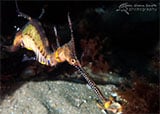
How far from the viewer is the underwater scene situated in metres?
4.73

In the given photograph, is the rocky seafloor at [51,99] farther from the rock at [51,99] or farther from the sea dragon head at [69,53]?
the sea dragon head at [69,53]

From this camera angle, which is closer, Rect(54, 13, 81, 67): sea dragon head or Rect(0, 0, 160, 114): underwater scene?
Rect(54, 13, 81, 67): sea dragon head

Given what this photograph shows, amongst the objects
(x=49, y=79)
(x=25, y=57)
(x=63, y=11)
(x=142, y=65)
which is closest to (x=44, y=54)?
(x=25, y=57)

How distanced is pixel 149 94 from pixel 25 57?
2351mm

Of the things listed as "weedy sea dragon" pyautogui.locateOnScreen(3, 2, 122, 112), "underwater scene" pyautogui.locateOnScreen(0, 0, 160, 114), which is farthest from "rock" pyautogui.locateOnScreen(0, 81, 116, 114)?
"weedy sea dragon" pyautogui.locateOnScreen(3, 2, 122, 112)

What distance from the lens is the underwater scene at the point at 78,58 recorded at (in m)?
4.73

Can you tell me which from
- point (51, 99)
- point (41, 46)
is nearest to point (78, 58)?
point (51, 99)

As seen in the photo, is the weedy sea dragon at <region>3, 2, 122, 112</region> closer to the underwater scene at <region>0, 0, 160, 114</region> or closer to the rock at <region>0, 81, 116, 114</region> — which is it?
the underwater scene at <region>0, 0, 160, 114</region>

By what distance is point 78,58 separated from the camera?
6055mm

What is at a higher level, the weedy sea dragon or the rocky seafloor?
the weedy sea dragon

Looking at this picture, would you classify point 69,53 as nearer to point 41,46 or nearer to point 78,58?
point 41,46

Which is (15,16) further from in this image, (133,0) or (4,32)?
(133,0)

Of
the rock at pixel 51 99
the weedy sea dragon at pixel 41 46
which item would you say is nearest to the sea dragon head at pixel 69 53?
the weedy sea dragon at pixel 41 46

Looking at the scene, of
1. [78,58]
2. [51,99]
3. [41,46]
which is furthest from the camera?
[78,58]
